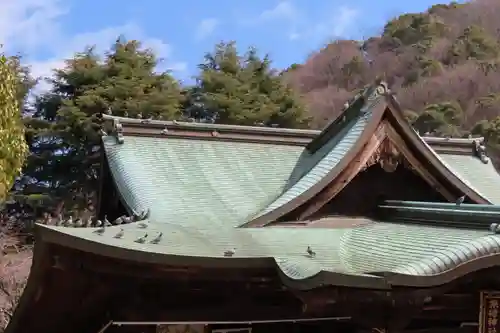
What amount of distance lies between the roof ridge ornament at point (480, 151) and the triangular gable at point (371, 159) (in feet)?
8.46

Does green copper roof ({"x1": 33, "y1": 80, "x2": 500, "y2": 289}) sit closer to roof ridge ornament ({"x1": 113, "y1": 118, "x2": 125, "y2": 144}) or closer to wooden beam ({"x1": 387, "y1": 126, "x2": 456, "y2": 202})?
roof ridge ornament ({"x1": 113, "y1": 118, "x2": 125, "y2": 144})

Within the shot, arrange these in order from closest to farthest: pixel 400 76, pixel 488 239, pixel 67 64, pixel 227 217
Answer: pixel 488 239 < pixel 227 217 < pixel 67 64 < pixel 400 76

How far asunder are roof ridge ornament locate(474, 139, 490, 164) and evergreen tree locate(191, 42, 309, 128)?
43.5ft

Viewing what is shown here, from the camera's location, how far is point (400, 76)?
1666 inches

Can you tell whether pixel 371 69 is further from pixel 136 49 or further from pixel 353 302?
pixel 353 302

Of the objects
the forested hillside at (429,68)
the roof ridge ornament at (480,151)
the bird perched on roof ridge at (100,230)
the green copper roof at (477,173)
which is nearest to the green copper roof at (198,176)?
the bird perched on roof ridge at (100,230)

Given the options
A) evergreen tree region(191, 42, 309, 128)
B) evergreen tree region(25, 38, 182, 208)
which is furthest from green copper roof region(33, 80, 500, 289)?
evergreen tree region(191, 42, 309, 128)

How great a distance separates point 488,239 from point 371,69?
140 ft

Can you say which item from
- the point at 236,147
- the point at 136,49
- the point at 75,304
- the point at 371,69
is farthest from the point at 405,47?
the point at 75,304

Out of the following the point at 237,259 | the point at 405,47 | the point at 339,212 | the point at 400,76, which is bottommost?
the point at 237,259

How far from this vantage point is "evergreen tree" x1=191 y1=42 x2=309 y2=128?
21953 millimetres

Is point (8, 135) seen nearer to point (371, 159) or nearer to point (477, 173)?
point (371, 159)

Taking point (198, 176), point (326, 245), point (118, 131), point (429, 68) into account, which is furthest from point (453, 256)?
point (429, 68)

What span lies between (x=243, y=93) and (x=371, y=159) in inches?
684
